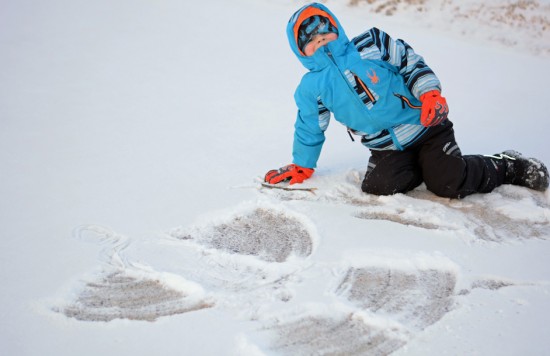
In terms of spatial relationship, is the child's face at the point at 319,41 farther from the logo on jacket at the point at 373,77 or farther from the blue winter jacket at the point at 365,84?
the logo on jacket at the point at 373,77

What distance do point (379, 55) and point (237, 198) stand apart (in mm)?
840

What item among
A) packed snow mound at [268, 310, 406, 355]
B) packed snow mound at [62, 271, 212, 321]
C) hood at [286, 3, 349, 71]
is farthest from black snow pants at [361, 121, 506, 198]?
packed snow mound at [62, 271, 212, 321]

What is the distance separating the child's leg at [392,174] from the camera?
2.50 meters

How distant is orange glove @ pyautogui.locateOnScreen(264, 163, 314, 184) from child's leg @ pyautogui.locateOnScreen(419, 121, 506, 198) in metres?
0.52

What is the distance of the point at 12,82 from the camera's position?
354 centimetres

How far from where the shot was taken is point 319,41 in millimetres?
2395

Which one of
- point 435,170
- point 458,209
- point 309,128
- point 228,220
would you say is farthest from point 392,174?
point 228,220

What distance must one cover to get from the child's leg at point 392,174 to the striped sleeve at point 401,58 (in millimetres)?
289

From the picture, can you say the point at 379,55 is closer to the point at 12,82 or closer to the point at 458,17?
the point at 12,82

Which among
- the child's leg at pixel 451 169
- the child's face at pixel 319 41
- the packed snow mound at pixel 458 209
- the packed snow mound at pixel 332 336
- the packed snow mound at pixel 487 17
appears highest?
the packed snow mound at pixel 487 17

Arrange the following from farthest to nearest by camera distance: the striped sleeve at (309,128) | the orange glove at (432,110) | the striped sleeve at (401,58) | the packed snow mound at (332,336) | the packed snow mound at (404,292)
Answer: the striped sleeve at (309,128)
the striped sleeve at (401,58)
the orange glove at (432,110)
the packed snow mound at (404,292)
the packed snow mound at (332,336)

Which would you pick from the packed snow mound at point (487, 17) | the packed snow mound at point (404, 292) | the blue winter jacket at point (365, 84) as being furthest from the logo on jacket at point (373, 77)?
the packed snow mound at point (487, 17)

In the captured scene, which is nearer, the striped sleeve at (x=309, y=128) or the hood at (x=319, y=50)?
the hood at (x=319, y=50)

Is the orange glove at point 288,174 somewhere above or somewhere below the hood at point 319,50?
below
